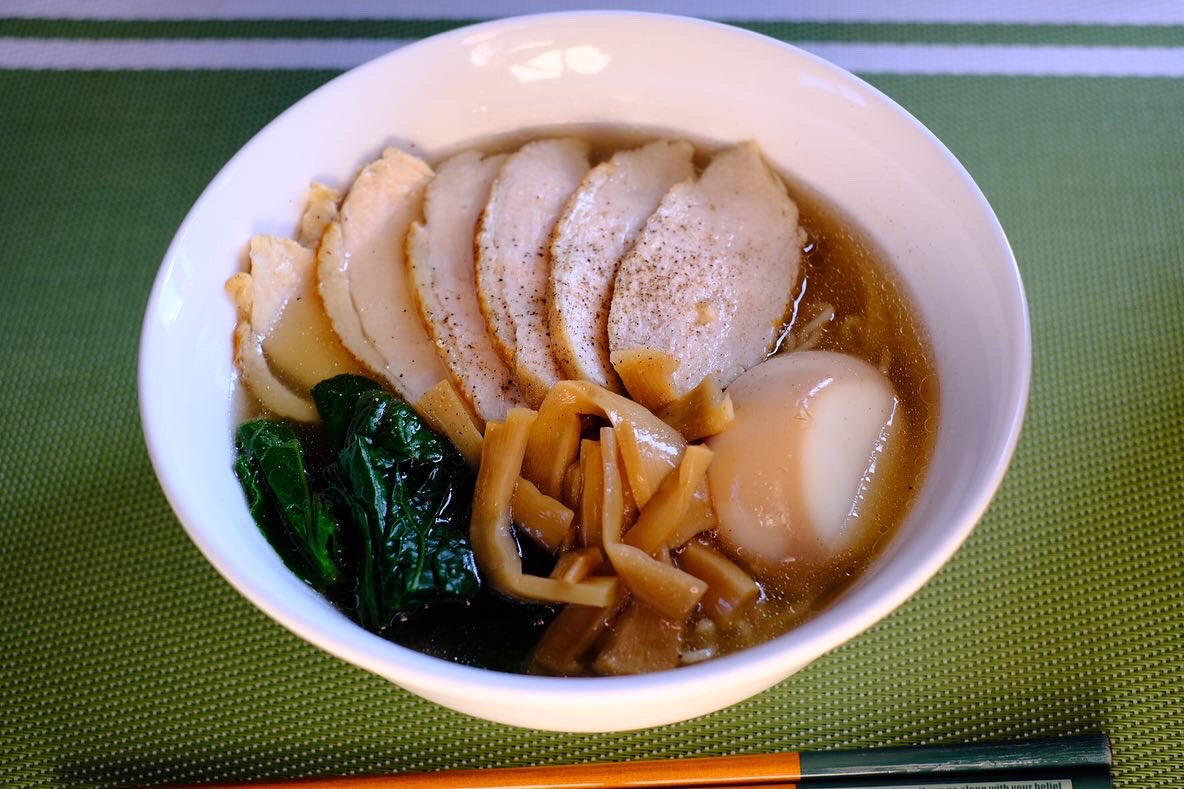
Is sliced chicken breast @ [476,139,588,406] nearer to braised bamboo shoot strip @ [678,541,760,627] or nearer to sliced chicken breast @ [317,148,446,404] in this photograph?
sliced chicken breast @ [317,148,446,404]

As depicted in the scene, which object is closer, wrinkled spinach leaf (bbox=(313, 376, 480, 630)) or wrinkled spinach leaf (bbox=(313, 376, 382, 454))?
wrinkled spinach leaf (bbox=(313, 376, 480, 630))

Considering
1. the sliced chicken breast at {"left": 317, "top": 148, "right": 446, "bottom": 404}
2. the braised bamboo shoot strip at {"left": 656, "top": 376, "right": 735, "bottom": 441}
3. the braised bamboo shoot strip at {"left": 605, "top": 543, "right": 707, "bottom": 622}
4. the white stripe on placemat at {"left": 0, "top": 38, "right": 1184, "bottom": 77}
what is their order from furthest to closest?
the white stripe on placemat at {"left": 0, "top": 38, "right": 1184, "bottom": 77} < the sliced chicken breast at {"left": 317, "top": 148, "right": 446, "bottom": 404} < the braised bamboo shoot strip at {"left": 656, "top": 376, "right": 735, "bottom": 441} < the braised bamboo shoot strip at {"left": 605, "top": 543, "right": 707, "bottom": 622}

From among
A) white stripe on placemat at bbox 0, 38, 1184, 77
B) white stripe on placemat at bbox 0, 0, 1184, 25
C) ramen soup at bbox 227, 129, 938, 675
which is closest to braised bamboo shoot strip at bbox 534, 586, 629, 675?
ramen soup at bbox 227, 129, 938, 675

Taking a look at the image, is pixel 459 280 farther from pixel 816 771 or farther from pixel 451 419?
pixel 816 771

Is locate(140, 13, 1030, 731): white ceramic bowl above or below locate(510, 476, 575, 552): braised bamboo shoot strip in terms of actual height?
above

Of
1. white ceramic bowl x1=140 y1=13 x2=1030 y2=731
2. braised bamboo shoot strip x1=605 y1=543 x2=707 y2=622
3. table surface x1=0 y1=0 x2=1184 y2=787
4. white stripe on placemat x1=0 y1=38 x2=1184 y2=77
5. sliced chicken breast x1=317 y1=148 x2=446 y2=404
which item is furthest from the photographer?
white stripe on placemat x1=0 y1=38 x2=1184 y2=77

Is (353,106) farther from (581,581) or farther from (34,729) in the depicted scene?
(34,729)
